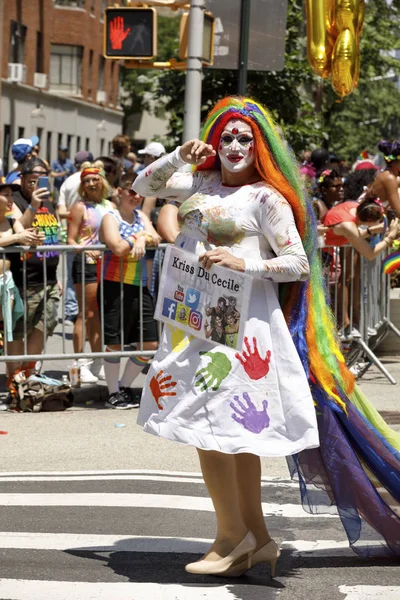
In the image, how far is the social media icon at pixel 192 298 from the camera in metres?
5.38

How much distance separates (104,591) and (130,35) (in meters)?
7.67

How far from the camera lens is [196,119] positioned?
1166 centimetres

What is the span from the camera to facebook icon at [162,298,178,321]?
5445 millimetres

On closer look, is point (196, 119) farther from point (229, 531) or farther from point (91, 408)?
point (229, 531)

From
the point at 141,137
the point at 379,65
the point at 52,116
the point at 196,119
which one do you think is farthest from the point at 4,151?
the point at 196,119

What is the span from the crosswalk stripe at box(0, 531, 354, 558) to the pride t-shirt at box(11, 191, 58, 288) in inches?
171

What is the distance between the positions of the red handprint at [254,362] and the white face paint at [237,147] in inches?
28.5

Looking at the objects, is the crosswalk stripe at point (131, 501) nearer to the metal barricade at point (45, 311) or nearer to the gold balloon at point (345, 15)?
the metal barricade at point (45, 311)

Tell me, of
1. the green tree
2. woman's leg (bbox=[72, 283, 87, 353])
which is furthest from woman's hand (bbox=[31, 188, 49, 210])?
the green tree

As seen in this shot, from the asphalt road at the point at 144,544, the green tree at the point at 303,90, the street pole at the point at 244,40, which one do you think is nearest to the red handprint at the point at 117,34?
the street pole at the point at 244,40

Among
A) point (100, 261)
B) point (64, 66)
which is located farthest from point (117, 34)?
point (64, 66)

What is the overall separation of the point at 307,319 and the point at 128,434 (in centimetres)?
362

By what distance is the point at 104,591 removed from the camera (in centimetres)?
521

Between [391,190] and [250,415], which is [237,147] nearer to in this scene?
[250,415]
